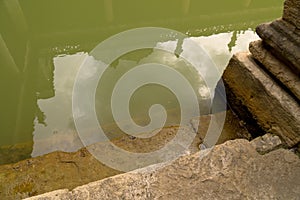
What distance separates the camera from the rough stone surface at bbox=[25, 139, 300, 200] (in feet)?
4.46

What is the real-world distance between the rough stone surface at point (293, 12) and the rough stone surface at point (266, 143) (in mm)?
658

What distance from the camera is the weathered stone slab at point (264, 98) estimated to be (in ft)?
5.52

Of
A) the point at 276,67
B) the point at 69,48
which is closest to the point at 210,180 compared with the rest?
the point at 276,67

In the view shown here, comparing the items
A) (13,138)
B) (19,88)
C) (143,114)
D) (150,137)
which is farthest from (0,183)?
(19,88)

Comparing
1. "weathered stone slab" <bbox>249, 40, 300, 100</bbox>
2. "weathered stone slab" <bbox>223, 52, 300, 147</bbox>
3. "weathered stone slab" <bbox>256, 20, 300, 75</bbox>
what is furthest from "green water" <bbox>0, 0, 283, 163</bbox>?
"weathered stone slab" <bbox>256, 20, 300, 75</bbox>

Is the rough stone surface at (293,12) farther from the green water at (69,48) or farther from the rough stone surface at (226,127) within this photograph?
the green water at (69,48)

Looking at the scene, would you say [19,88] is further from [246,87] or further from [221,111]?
[246,87]

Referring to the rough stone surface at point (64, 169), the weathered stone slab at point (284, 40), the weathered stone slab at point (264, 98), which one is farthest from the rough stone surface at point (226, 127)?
the weathered stone slab at point (284, 40)

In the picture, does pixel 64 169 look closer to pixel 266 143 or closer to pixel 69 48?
pixel 266 143

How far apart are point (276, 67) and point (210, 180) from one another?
2.92 ft

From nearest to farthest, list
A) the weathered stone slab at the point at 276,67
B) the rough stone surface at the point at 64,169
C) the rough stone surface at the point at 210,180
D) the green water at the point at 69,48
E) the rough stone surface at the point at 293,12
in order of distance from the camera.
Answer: the rough stone surface at the point at 210,180 < the rough stone surface at the point at 293,12 < the weathered stone slab at the point at 276,67 < the rough stone surface at the point at 64,169 < the green water at the point at 69,48

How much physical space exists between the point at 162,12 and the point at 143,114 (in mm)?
2993

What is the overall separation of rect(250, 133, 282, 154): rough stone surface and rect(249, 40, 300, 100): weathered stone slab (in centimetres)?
28

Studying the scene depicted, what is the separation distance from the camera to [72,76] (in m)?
3.51
